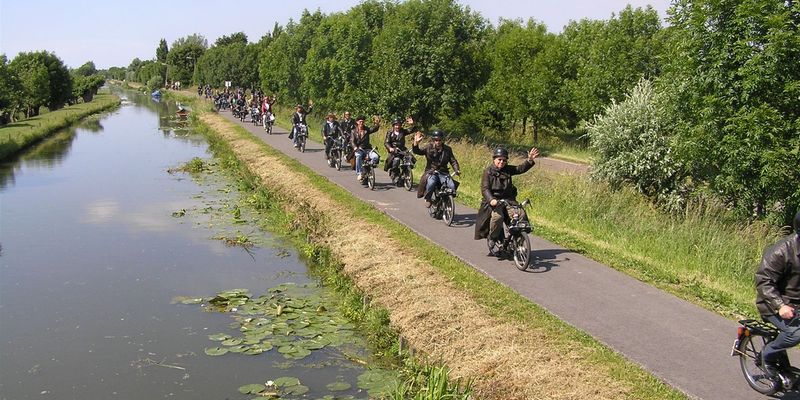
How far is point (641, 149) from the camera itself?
51.8ft

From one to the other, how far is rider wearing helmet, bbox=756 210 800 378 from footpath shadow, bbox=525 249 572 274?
14.3ft

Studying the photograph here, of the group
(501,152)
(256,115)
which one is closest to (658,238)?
(501,152)

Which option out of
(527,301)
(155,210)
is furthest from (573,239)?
(155,210)

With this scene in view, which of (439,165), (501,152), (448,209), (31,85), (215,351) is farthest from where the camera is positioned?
(31,85)

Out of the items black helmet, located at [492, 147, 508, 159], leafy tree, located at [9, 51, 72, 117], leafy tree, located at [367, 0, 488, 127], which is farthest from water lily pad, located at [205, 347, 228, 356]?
leafy tree, located at [9, 51, 72, 117]

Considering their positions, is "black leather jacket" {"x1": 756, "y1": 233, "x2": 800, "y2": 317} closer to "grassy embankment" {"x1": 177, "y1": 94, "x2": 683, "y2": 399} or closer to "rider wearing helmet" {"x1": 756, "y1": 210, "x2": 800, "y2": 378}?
"rider wearing helmet" {"x1": 756, "y1": 210, "x2": 800, "y2": 378}

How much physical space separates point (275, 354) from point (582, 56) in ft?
95.3

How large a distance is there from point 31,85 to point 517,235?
2180 inches

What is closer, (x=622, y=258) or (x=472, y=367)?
(x=472, y=367)

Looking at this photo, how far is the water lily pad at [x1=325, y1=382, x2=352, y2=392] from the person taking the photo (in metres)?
7.57

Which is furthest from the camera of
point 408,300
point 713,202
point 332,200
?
point 332,200

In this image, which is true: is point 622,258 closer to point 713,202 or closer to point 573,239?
point 573,239

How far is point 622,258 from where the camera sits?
10.6 meters

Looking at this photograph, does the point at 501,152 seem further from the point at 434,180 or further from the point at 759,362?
the point at 759,362
